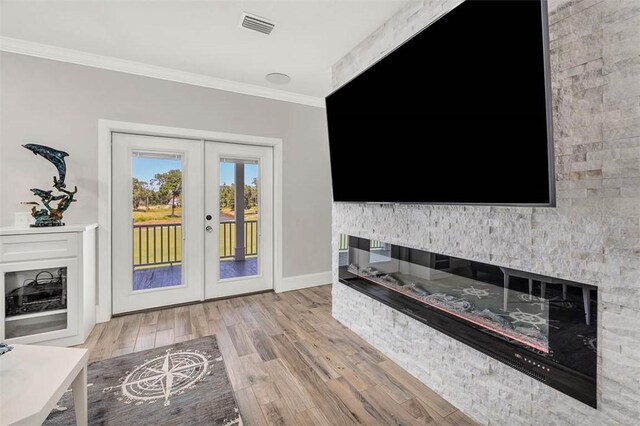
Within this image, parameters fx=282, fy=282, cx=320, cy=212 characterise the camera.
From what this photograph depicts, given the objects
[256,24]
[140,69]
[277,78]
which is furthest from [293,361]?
[140,69]

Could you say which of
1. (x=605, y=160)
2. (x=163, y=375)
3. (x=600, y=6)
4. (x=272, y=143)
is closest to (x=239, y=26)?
(x=272, y=143)

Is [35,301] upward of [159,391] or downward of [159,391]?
upward

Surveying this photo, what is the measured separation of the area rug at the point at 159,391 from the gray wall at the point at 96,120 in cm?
155

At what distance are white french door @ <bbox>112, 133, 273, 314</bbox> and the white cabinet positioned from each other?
0.56 metres

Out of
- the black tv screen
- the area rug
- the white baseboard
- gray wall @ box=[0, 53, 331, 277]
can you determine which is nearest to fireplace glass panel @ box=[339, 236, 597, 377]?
the black tv screen

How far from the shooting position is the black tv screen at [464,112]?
1.06 metres

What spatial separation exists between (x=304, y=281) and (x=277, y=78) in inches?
100

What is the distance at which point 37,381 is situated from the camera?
3.68ft

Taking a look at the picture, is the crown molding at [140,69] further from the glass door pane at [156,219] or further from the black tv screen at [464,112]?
the black tv screen at [464,112]

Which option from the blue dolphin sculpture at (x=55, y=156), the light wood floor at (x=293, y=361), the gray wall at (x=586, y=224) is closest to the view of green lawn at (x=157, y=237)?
the light wood floor at (x=293, y=361)

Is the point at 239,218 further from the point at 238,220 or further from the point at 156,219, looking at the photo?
the point at 156,219

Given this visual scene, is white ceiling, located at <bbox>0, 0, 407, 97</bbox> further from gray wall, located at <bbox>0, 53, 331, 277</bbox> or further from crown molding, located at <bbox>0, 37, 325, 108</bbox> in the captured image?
gray wall, located at <bbox>0, 53, 331, 277</bbox>

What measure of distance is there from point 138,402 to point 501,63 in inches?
102

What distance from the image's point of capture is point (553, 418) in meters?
1.21
